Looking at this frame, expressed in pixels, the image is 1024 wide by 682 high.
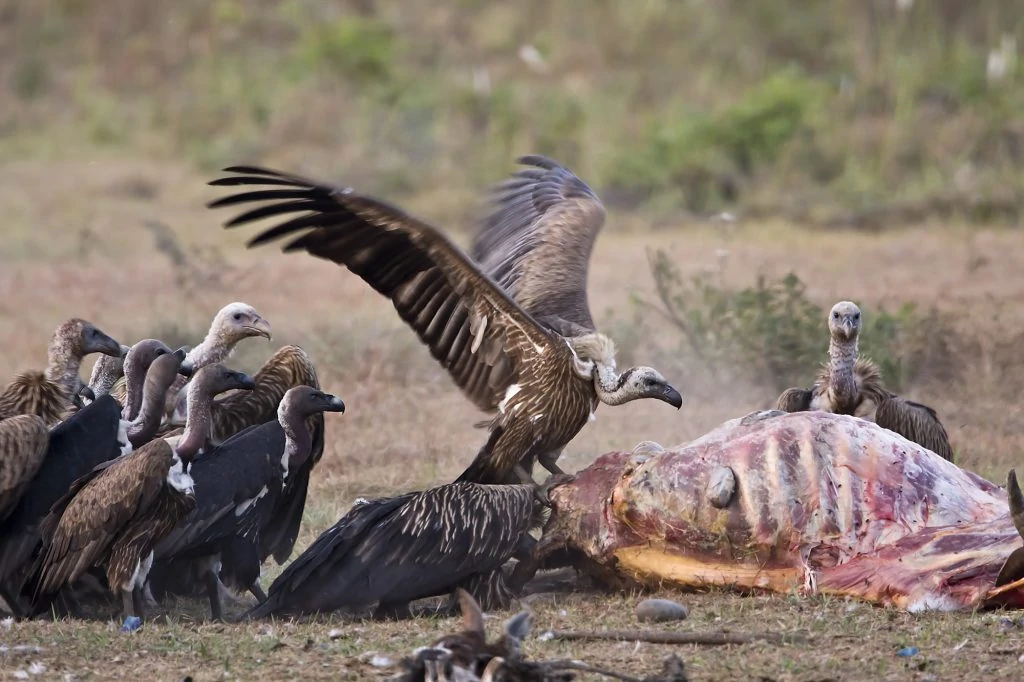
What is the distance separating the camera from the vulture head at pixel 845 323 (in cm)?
662

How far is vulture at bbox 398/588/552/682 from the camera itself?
4012 mm

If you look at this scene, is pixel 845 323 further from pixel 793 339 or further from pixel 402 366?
pixel 402 366

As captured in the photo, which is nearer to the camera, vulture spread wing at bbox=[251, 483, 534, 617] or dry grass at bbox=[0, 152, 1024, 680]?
dry grass at bbox=[0, 152, 1024, 680]

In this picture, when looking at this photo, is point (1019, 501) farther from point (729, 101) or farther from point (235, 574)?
point (729, 101)

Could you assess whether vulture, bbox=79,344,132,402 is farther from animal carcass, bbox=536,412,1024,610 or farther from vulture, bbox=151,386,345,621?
animal carcass, bbox=536,412,1024,610

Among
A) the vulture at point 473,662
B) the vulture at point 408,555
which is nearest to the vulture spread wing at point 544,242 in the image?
the vulture at point 408,555

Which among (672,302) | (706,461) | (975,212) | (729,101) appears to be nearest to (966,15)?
(729,101)

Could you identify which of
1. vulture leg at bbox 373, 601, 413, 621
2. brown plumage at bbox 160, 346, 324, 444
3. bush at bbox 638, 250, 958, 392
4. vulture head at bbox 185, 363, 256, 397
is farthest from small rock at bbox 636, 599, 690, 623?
bush at bbox 638, 250, 958, 392

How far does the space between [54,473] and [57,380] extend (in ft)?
3.05

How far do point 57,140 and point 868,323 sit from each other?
414 inches

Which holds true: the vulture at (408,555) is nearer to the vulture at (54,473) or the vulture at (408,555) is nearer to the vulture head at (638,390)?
the vulture head at (638,390)

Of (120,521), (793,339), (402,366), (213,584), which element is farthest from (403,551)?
(402,366)

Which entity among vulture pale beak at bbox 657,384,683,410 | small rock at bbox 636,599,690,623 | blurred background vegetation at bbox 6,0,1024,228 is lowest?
small rock at bbox 636,599,690,623

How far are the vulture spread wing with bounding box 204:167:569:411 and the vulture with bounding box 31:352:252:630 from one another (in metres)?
0.79
